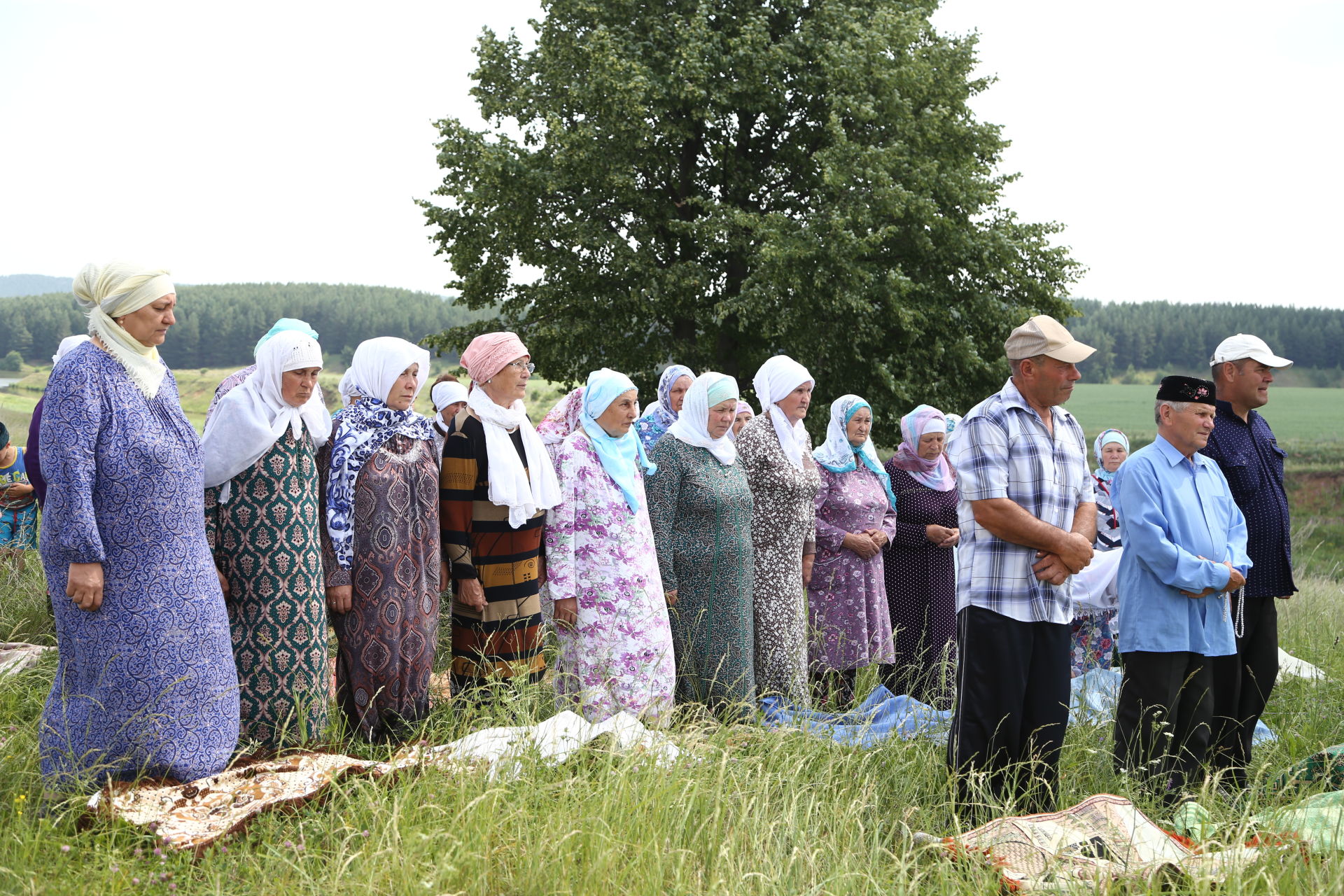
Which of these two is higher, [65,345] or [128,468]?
[65,345]

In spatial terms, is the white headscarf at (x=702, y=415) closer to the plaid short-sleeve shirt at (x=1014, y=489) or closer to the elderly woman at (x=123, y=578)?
the plaid short-sleeve shirt at (x=1014, y=489)

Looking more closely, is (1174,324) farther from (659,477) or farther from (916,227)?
(659,477)

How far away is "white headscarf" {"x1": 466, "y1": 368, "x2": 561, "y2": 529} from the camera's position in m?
4.30

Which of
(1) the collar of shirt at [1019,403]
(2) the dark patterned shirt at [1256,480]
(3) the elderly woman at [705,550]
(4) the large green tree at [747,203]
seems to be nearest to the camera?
(1) the collar of shirt at [1019,403]

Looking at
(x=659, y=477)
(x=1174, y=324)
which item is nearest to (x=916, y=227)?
(x=659, y=477)

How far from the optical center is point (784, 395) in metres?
5.56

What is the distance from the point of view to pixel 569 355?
16.8 metres

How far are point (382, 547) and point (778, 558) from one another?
2.23 m

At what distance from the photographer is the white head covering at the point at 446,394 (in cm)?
692

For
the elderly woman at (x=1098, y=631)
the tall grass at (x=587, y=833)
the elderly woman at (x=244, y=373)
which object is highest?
the elderly woman at (x=244, y=373)

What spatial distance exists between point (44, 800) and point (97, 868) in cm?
56

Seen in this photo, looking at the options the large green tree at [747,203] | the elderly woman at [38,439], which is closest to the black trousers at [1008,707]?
the elderly woman at [38,439]

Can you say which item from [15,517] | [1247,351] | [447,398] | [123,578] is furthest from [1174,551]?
[15,517]

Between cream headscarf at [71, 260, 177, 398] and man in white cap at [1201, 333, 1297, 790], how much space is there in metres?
4.37
